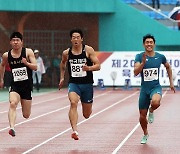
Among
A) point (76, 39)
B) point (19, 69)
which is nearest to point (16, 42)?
point (19, 69)

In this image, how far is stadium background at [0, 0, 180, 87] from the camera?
33906 mm

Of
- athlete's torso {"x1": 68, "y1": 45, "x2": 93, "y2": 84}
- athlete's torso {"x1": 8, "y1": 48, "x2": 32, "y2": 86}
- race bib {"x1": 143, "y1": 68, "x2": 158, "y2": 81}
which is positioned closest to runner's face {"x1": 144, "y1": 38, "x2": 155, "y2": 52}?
race bib {"x1": 143, "y1": 68, "x2": 158, "y2": 81}

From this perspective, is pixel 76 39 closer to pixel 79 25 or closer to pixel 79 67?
pixel 79 67

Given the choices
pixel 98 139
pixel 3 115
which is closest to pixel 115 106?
pixel 3 115

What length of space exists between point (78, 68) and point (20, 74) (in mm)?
1027

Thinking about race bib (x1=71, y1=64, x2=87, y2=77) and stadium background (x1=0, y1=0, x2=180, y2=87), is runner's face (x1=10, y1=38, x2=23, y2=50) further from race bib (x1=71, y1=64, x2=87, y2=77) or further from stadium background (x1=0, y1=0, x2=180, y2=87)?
stadium background (x1=0, y1=0, x2=180, y2=87)

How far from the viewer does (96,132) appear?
14.7 meters

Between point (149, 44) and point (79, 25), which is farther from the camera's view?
point (79, 25)

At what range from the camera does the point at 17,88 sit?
1288cm

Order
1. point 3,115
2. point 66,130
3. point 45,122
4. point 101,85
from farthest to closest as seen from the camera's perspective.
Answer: point 101,85, point 3,115, point 45,122, point 66,130

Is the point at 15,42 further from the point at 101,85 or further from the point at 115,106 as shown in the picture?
the point at 101,85

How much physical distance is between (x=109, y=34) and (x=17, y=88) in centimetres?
2296

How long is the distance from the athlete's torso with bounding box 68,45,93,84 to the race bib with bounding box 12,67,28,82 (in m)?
0.78

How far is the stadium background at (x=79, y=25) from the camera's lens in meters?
33.9
